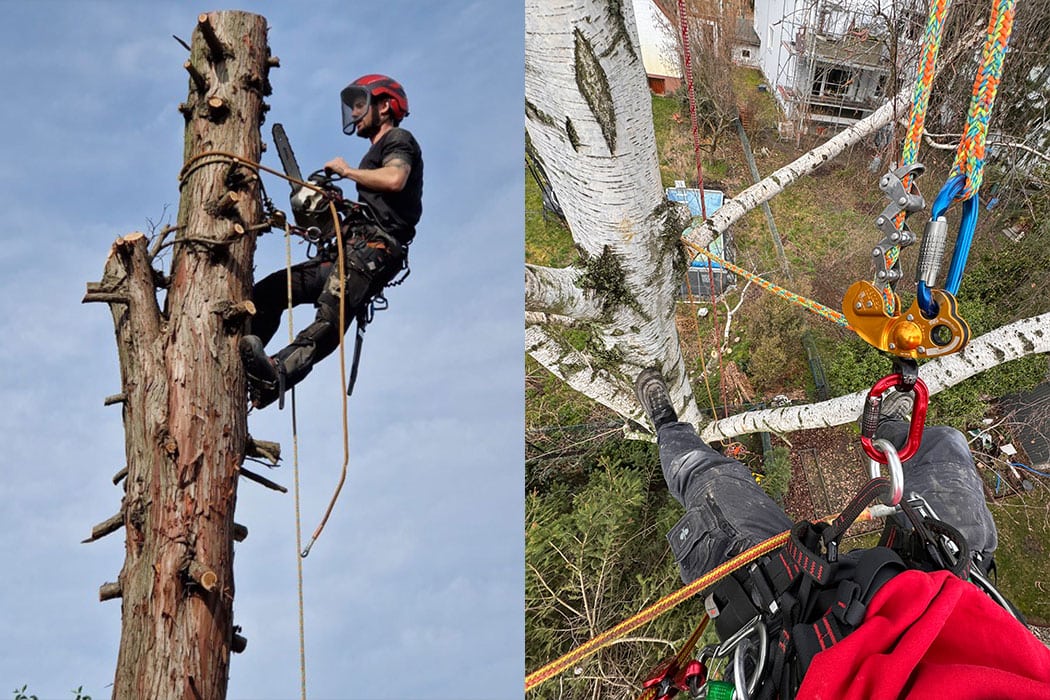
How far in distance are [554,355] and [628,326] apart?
40 cm

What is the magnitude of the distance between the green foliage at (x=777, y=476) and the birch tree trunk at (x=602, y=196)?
925mm

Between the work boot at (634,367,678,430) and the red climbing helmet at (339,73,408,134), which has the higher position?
the red climbing helmet at (339,73,408,134)

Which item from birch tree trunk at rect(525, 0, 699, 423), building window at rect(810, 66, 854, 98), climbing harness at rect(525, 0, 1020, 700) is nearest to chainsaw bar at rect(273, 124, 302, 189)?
birch tree trunk at rect(525, 0, 699, 423)

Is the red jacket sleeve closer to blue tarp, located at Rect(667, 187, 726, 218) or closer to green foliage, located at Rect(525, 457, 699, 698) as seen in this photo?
green foliage, located at Rect(525, 457, 699, 698)

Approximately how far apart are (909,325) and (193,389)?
162cm

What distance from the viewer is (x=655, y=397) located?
264cm

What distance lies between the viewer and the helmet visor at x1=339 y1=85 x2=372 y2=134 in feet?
7.29

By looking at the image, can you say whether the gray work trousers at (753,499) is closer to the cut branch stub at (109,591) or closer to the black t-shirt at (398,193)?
the black t-shirt at (398,193)

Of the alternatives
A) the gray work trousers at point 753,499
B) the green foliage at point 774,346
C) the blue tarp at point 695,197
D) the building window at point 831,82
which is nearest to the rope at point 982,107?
the gray work trousers at point 753,499

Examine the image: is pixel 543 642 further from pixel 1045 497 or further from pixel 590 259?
pixel 1045 497

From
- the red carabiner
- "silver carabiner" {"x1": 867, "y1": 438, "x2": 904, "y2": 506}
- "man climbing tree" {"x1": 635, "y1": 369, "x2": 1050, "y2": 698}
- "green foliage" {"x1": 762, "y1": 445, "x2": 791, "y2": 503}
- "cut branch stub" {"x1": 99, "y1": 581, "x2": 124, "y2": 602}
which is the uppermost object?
the red carabiner

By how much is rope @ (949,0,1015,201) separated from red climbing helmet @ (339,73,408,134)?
1.65 meters

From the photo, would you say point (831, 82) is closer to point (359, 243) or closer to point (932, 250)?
point (359, 243)

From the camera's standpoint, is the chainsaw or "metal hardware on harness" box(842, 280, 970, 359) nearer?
"metal hardware on harness" box(842, 280, 970, 359)
